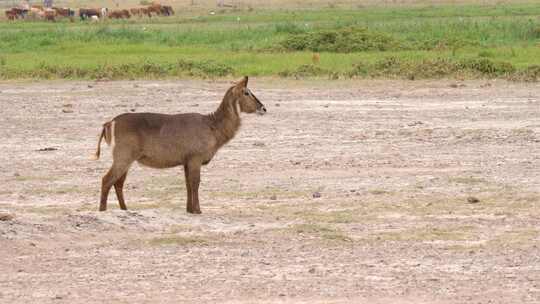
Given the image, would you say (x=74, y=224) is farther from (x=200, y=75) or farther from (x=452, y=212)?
(x=200, y=75)

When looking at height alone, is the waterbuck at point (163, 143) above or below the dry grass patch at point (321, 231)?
above

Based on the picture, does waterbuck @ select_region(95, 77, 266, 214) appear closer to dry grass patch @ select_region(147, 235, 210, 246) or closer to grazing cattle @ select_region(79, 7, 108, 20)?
dry grass patch @ select_region(147, 235, 210, 246)

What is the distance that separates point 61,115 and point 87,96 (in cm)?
302

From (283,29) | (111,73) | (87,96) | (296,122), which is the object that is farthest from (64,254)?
(283,29)

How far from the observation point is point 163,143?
41.3 feet

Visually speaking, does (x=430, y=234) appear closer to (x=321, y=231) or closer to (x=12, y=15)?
(x=321, y=231)

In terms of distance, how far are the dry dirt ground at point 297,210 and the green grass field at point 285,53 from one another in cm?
471

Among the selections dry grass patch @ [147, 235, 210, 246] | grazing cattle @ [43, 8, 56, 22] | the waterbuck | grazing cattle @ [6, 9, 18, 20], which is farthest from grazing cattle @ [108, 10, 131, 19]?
dry grass patch @ [147, 235, 210, 246]

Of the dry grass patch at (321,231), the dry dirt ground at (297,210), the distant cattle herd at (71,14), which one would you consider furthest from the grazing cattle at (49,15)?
the dry grass patch at (321,231)

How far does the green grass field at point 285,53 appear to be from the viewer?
28156mm

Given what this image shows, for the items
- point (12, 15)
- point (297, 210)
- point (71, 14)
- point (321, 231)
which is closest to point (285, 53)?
point (297, 210)

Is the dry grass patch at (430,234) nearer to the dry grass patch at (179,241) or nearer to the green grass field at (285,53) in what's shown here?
the dry grass patch at (179,241)

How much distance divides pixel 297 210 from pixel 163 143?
1.46 meters

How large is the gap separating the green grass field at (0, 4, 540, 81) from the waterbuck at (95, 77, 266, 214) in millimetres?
14640
